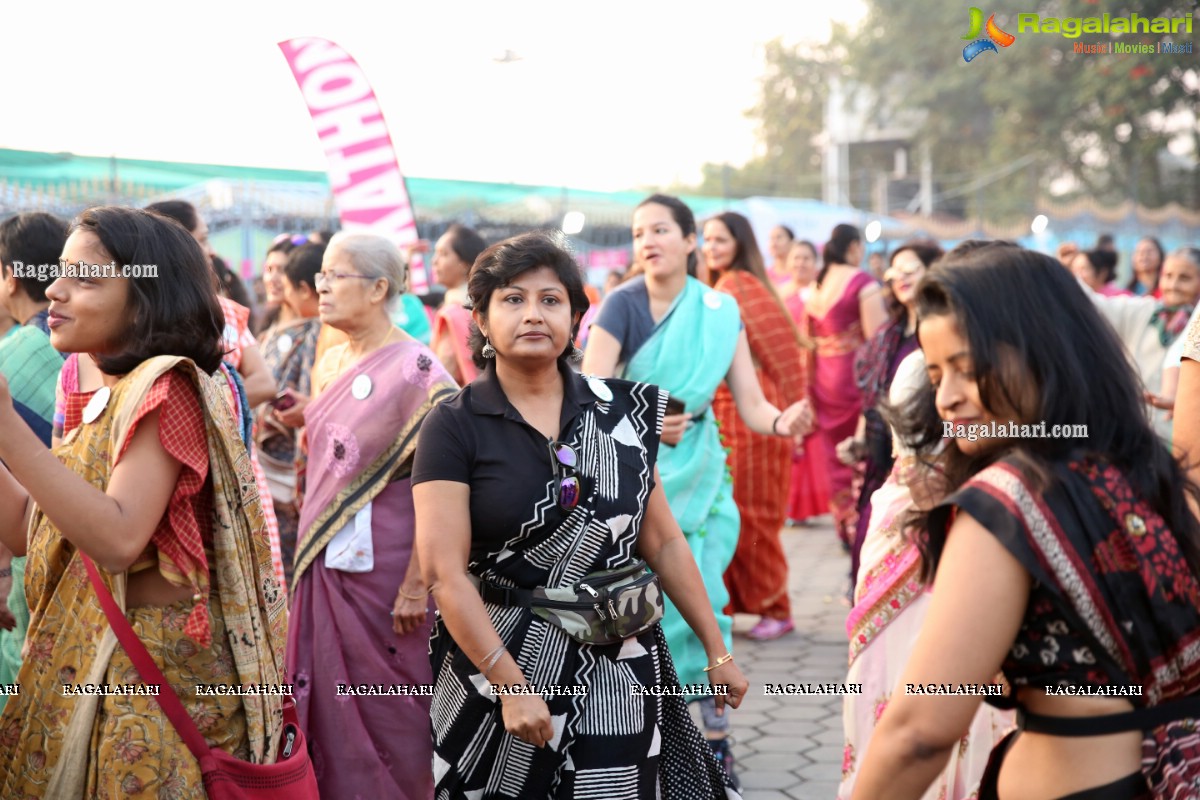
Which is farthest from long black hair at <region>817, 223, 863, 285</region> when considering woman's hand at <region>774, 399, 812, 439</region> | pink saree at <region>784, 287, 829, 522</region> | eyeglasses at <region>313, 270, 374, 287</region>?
eyeglasses at <region>313, 270, 374, 287</region>

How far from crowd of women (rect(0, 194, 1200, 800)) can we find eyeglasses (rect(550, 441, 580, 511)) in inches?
0.4

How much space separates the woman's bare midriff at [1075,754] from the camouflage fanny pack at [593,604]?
3.40 feet

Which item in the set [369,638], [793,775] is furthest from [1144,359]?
[369,638]

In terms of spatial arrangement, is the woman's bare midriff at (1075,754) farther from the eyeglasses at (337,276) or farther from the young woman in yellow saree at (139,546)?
the eyeglasses at (337,276)

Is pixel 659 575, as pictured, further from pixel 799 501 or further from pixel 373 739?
pixel 799 501

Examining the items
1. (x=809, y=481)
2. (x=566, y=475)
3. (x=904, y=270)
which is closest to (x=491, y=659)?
(x=566, y=475)

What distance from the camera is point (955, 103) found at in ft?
119

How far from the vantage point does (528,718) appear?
2547 mm

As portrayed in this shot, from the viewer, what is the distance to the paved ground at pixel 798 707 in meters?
4.45

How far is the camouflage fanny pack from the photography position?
2658mm

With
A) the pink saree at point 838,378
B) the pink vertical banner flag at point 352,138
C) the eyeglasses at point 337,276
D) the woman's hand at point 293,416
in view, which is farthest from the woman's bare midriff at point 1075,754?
the pink vertical banner flag at point 352,138

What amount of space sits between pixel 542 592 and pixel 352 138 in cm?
613

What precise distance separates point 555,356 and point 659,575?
1.90ft

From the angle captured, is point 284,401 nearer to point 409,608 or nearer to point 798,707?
point 409,608
